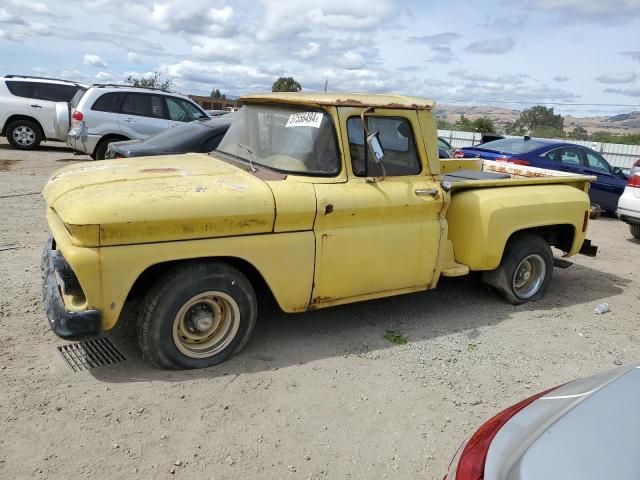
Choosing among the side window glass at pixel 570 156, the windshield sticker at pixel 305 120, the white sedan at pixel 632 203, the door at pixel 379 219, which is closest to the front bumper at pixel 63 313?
the door at pixel 379 219

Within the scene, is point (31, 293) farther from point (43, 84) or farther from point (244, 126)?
point (43, 84)

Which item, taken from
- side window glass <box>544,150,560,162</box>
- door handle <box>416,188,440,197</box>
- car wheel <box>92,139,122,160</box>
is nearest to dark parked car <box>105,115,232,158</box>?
car wheel <box>92,139,122,160</box>

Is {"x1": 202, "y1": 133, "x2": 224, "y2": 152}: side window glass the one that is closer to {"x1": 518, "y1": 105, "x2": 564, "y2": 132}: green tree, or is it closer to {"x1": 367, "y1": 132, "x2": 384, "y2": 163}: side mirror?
{"x1": 367, "y1": 132, "x2": 384, "y2": 163}: side mirror

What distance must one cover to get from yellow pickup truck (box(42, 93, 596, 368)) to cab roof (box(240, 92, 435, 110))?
0.02m

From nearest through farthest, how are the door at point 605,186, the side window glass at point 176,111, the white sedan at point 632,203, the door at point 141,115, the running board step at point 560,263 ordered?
the running board step at point 560,263 → the white sedan at point 632,203 → the door at point 605,186 → the door at point 141,115 → the side window glass at point 176,111

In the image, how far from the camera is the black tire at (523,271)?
527 centimetres

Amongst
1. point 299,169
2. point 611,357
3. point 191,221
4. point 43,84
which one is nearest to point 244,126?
point 299,169

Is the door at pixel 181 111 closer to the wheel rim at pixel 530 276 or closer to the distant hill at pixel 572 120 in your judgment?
the wheel rim at pixel 530 276

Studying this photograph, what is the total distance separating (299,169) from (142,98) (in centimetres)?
938

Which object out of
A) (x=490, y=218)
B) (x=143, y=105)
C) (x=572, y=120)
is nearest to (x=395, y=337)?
(x=490, y=218)

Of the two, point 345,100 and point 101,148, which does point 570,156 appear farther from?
point 101,148

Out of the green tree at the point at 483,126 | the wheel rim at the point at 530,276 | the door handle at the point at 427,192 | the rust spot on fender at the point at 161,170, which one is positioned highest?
the green tree at the point at 483,126

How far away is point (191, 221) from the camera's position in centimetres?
346

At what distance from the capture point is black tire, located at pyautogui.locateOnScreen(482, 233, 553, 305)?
A: 5.27 meters
